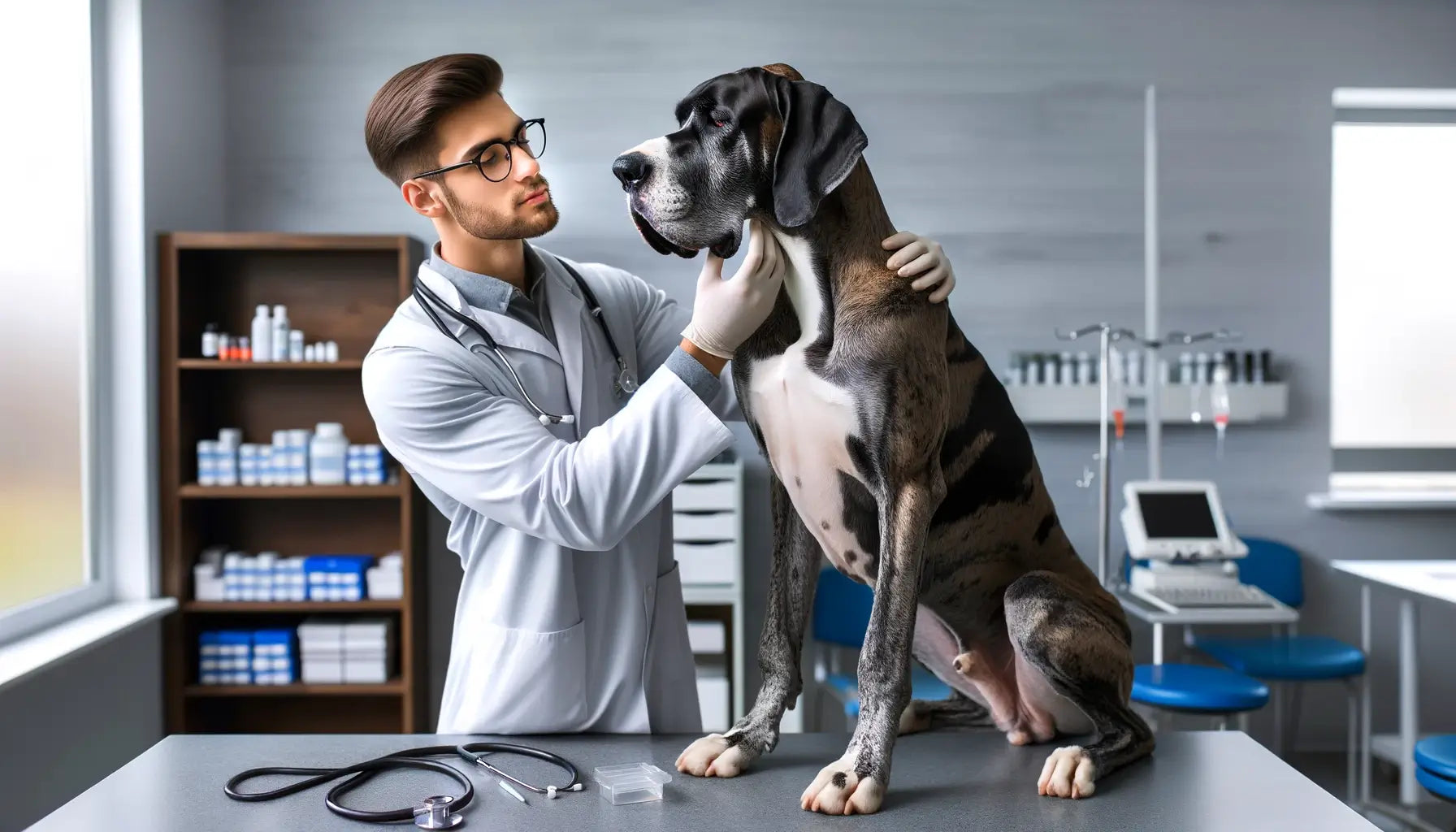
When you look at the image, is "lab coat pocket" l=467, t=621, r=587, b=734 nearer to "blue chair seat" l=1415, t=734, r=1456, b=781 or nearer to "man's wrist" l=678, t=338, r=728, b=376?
"man's wrist" l=678, t=338, r=728, b=376

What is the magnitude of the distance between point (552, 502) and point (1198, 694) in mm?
2245

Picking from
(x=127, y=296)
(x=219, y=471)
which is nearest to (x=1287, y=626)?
(x=219, y=471)

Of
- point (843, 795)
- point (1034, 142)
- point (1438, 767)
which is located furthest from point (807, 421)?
point (1034, 142)

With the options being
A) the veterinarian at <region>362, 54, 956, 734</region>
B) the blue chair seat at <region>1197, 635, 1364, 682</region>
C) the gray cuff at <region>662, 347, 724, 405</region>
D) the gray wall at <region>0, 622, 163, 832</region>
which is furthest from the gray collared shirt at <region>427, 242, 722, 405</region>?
the blue chair seat at <region>1197, 635, 1364, 682</region>

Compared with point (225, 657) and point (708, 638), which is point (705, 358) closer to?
point (708, 638)

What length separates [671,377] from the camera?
4.10 ft

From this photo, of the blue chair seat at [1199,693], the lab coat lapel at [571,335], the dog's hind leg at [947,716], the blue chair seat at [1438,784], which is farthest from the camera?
the blue chair seat at [1199,693]

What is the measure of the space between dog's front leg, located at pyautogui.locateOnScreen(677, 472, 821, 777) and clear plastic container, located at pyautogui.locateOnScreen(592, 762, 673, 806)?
0.06 m

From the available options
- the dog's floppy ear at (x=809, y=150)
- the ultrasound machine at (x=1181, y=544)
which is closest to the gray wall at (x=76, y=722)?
the dog's floppy ear at (x=809, y=150)

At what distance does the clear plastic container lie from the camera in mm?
1123

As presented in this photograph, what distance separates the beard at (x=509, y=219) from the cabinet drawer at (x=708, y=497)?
2.02 meters

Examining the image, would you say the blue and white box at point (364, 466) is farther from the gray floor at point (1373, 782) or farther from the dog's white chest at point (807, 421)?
the gray floor at point (1373, 782)

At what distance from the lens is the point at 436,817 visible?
1.05 metres

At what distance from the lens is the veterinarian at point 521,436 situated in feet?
4.27
